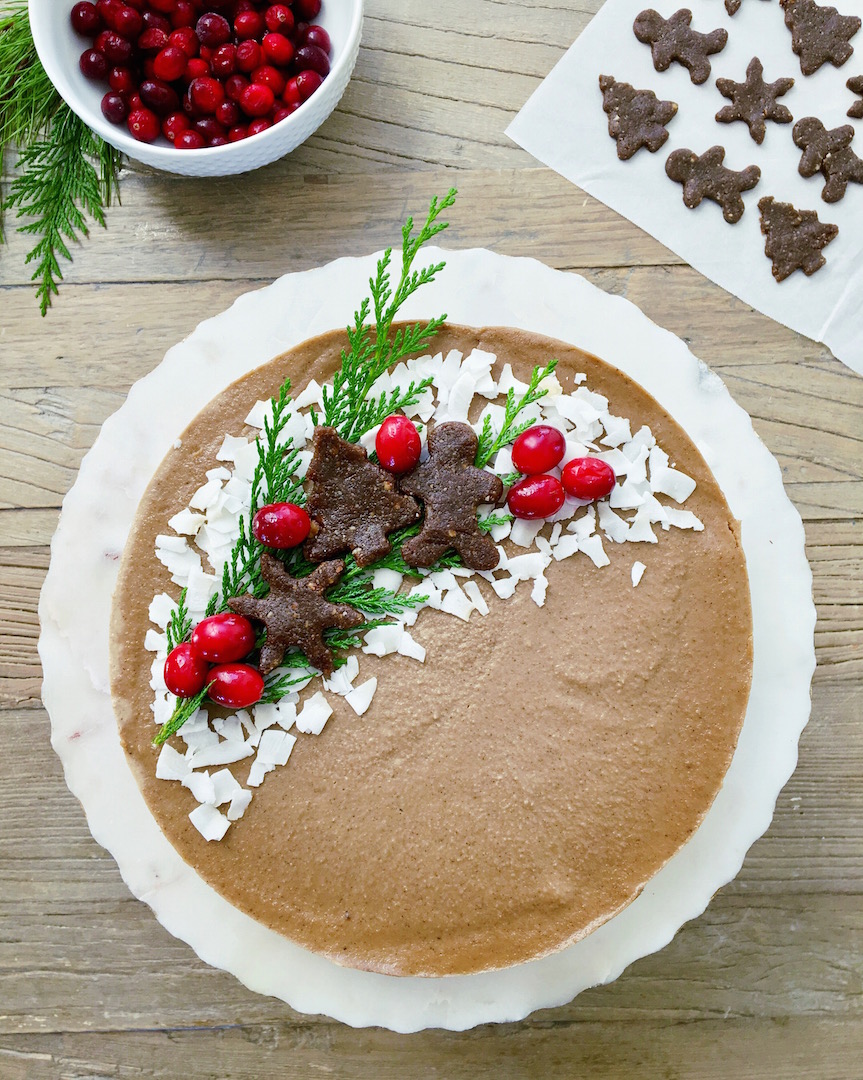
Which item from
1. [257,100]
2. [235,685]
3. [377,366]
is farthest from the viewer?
[257,100]

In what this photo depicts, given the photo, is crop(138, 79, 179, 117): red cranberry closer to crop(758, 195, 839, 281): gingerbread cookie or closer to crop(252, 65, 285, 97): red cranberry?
crop(252, 65, 285, 97): red cranberry

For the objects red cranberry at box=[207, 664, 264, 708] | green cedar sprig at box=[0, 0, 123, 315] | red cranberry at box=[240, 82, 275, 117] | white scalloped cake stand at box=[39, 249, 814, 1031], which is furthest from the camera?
green cedar sprig at box=[0, 0, 123, 315]

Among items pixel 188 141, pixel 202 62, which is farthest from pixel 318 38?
pixel 188 141

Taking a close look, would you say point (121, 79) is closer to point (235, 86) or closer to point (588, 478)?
point (235, 86)

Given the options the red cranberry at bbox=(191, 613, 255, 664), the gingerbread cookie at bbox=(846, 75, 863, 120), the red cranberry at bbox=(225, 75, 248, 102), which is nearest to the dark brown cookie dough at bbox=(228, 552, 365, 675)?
the red cranberry at bbox=(191, 613, 255, 664)

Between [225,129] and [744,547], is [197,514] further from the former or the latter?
[744,547]

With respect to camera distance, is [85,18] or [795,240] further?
[795,240]

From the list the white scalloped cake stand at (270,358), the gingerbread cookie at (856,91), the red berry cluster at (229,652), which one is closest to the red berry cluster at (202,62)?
the white scalloped cake stand at (270,358)
